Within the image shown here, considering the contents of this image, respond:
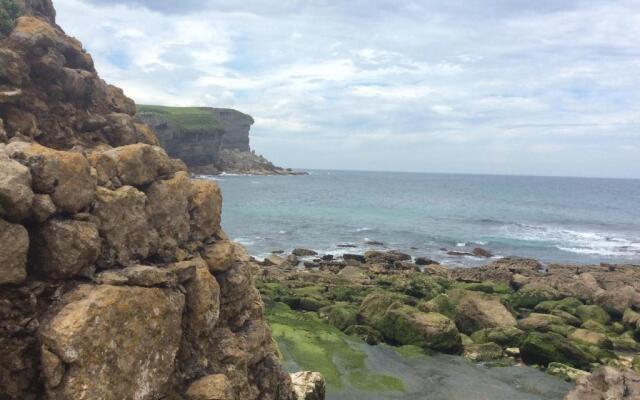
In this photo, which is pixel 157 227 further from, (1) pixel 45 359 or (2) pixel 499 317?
(2) pixel 499 317

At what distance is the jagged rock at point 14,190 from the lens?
883 cm

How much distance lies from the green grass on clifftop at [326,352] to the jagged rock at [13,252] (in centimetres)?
1536

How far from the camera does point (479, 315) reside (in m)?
30.5

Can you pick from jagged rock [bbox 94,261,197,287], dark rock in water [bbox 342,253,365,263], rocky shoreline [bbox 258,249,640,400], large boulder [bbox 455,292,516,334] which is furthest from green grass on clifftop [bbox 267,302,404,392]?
dark rock in water [bbox 342,253,365,263]

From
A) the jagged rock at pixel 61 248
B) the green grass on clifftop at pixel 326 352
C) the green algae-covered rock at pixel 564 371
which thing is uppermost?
the jagged rock at pixel 61 248

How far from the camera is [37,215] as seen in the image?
9.40 meters

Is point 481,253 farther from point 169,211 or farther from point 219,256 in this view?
point 169,211

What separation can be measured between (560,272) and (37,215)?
57.6m

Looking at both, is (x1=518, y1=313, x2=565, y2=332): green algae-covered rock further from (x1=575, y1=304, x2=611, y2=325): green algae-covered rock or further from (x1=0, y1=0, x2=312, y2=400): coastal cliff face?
(x1=0, y1=0, x2=312, y2=400): coastal cliff face

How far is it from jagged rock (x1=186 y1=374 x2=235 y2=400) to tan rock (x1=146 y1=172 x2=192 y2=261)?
9.65 feet

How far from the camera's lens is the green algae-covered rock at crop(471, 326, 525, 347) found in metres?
27.6

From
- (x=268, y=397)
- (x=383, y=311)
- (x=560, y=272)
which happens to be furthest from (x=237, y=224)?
(x=268, y=397)

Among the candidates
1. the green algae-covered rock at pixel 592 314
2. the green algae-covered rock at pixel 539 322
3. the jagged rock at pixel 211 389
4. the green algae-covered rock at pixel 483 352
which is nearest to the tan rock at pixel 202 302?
the jagged rock at pixel 211 389

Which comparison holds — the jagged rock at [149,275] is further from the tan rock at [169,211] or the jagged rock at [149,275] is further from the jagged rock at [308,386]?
the jagged rock at [308,386]
